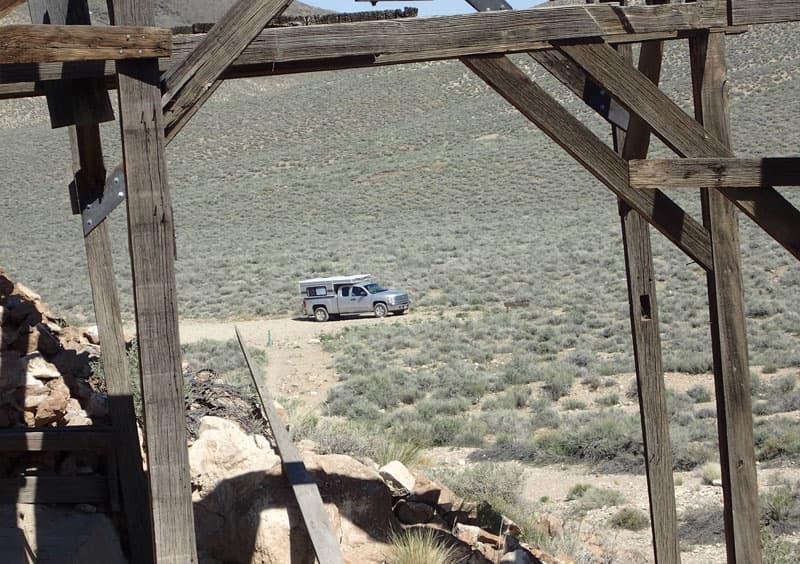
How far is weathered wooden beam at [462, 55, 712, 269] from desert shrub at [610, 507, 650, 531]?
16.5 feet

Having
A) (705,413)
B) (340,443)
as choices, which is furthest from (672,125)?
(705,413)

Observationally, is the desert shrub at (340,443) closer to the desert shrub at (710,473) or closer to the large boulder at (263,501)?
the large boulder at (263,501)

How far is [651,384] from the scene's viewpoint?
16.9 feet

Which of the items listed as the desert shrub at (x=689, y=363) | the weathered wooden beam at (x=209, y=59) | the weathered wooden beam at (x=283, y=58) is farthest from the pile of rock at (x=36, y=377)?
the desert shrub at (x=689, y=363)

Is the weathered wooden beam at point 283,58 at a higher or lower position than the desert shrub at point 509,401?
higher

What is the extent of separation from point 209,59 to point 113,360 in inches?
117

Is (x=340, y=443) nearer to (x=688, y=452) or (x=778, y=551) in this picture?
(x=778, y=551)

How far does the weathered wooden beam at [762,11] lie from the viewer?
398cm

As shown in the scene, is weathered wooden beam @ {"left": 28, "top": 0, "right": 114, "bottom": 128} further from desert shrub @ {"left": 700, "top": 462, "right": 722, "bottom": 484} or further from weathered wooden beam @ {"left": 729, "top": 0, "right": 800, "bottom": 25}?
desert shrub @ {"left": 700, "top": 462, "right": 722, "bottom": 484}

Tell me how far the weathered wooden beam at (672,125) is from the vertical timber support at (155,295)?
1.75 metres

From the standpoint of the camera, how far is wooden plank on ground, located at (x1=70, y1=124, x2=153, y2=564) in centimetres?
537

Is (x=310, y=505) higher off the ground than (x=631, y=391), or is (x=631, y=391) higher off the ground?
(x=631, y=391)

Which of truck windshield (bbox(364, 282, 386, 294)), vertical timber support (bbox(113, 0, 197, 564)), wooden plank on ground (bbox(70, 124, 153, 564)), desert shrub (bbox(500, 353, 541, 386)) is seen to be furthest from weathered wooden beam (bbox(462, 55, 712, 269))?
truck windshield (bbox(364, 282, 386, 294))

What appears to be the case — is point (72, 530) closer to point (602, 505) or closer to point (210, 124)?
point (602, 505)
